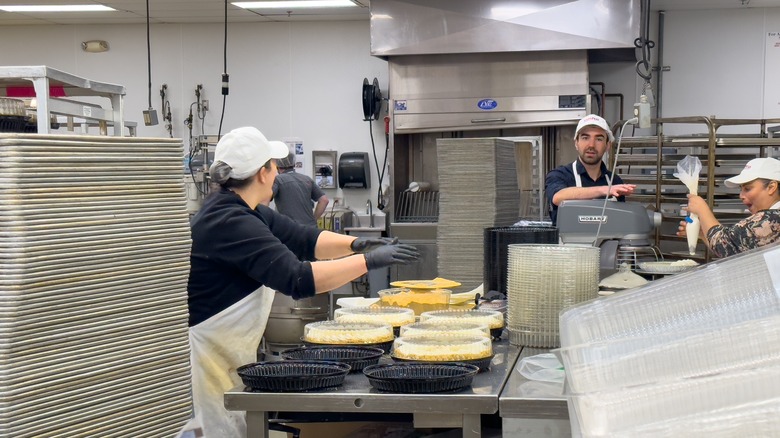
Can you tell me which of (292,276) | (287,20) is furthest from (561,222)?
(287,20)

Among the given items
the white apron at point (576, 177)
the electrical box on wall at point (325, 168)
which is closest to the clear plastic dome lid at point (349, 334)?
the white apron at point (576, 177)

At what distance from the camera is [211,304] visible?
2617 mm

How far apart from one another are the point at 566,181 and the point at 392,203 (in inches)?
94.4

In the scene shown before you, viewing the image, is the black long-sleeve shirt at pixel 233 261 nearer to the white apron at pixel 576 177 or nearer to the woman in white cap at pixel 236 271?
the woman in white cap at pixel 236 271

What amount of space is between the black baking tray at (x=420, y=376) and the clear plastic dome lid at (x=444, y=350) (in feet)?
0.16

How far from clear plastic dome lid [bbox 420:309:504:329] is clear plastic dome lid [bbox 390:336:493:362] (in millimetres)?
311

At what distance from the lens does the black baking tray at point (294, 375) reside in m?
1.83

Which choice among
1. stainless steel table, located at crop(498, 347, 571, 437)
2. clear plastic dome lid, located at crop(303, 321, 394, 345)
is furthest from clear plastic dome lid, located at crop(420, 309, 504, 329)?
stainless steel table, located at crop(498, 347, 571, 437)

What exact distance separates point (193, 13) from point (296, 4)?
1.00 metres

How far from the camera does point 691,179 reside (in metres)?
3.88

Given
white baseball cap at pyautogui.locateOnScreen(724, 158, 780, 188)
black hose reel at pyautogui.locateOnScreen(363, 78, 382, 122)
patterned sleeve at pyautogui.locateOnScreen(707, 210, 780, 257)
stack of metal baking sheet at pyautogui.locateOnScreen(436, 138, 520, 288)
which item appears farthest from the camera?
black hose reel at pyautogui.locateOnScreen(363, 78, 382, 122)

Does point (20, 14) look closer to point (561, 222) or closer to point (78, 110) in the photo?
point (78, 110)

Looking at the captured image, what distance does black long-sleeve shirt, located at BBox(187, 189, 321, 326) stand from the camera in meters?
2.50

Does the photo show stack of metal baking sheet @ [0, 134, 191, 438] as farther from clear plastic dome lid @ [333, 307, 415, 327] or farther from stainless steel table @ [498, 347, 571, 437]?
stainless steel table @ [498, 347, 571, 437]
